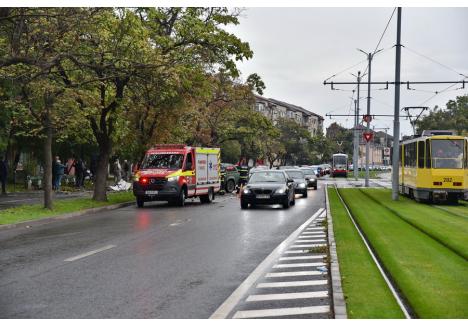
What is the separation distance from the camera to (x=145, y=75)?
19.0 metres

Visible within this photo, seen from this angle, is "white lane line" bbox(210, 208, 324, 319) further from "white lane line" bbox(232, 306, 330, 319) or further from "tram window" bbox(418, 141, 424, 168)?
"tram window" bbox(418, 141, 424, 168)

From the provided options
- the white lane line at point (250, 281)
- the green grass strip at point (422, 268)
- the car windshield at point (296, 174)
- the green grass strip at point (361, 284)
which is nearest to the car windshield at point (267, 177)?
the green grass strip at point (422, 268)

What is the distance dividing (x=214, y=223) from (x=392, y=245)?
6452 mm

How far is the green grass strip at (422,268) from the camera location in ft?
22.4

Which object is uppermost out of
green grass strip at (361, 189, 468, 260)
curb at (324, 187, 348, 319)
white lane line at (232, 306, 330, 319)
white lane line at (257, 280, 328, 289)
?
curb at (324, 187, 348, 319)

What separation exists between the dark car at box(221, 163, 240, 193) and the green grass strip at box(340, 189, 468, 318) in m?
21.2

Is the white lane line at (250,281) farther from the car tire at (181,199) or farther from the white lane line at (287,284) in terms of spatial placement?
the car tire at (181,199)

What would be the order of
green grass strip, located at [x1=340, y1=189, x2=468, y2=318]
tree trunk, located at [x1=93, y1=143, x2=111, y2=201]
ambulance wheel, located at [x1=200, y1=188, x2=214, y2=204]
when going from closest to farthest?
1. green grass strip, located at [x1=340, y1=189, x2=468, y2=318]
2. tree trunk, located at [x1=93, y1=143, x2=111, y2=201]
3. ambulance wheel, located at [x1=200, y1=188, x2=214, y2=204]

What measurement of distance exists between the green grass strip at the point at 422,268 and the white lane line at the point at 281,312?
1.03 m

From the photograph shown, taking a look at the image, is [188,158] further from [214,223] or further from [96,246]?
[96,246]

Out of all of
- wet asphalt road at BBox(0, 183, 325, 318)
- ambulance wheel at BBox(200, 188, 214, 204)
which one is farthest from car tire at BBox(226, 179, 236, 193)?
wet asphalt road at BBox(0, 183, 325, 318)

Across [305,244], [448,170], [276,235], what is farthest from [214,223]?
[448,170]

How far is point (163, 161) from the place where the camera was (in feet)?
84.5

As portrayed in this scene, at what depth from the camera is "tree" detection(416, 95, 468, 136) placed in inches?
3935
